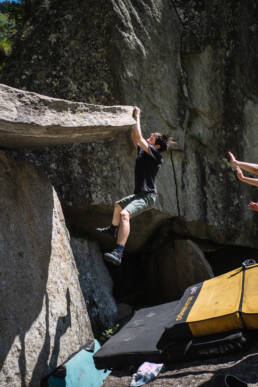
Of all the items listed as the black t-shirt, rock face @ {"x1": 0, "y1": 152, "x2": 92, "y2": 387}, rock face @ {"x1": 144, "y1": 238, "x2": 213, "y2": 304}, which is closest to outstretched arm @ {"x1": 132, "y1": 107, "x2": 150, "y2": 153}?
the black t-shirt

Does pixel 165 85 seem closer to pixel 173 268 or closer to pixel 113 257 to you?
pixel 173 268

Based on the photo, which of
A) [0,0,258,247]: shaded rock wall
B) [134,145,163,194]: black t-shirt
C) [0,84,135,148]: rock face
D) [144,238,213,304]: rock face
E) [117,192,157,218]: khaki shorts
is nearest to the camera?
[0,84,135,148]: rock face

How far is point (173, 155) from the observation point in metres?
8.19

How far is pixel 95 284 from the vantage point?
693cm

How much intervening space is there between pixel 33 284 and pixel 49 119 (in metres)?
1.95

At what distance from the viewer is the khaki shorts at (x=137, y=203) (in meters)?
4.89

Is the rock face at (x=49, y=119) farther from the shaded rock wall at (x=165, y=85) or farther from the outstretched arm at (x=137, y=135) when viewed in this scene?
the shaded rock wall at (x=165, y=85)

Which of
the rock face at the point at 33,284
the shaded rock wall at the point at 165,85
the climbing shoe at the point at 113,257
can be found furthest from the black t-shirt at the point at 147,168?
the shaded rock wall at the point at 165,85

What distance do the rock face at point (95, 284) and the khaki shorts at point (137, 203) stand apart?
2.35 meters

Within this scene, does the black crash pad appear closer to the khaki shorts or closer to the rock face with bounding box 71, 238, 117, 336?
the khaki shorts

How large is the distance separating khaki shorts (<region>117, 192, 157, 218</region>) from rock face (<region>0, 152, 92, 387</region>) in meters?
0.97

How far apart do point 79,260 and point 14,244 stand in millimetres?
2698

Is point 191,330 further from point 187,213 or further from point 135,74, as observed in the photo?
point 135,74

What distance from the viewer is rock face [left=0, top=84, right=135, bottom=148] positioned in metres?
3.93
